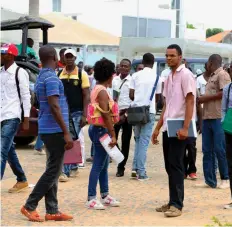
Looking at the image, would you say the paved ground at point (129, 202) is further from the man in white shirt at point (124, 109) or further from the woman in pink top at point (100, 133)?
the man in white shirt at point (124, 109)

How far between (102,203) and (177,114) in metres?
1.45

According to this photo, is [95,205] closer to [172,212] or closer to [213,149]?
[172,212]

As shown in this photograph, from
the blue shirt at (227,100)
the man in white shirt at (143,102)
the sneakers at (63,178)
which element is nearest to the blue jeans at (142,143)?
the man in white shirt at (143,102)

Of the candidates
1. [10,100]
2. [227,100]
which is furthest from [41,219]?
[227,100]

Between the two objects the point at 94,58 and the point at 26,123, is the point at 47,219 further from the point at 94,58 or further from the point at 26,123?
the point at 94,58

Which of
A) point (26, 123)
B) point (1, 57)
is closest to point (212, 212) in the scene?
point (26, 123)

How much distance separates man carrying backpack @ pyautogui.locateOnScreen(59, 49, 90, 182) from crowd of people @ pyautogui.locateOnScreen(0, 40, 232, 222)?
14 mm

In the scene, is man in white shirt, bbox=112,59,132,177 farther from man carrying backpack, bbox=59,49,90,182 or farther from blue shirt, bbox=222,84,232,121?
blue shirt, bbox=222,84,232,121

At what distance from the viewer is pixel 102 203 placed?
8344 mm

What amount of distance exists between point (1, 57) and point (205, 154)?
313 centimetres

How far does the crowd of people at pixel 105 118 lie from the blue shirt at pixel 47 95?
10 millimetres

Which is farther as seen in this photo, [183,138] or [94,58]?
[94,58]

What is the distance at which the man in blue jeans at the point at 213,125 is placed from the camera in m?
9.36

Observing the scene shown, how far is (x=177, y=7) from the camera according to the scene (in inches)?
2697
